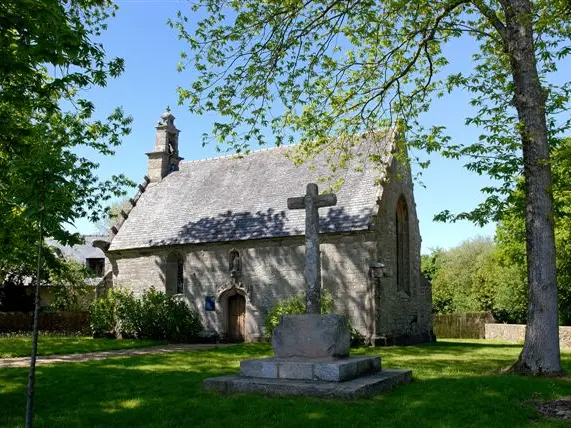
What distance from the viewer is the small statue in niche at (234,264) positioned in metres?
23.9

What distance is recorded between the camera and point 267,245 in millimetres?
23266

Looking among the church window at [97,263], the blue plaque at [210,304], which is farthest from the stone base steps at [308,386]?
the church window at [97,263]

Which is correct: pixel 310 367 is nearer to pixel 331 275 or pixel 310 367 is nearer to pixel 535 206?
pixel 535 206

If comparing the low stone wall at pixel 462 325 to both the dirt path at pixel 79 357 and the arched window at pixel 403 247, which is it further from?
the dirt path at pixel 79 357

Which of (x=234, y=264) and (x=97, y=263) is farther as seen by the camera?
(x=97, y=263)

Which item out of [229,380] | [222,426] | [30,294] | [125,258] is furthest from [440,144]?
[30,294]

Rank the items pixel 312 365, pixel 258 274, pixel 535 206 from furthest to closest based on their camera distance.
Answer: pixel 258 274, pixel 535 206, pixel 312 365

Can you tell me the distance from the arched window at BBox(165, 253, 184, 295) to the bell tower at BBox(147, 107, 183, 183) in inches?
234

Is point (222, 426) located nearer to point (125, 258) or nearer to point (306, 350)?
point (306, 350)

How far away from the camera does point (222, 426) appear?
7.36 m

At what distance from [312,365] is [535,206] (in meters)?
6.25

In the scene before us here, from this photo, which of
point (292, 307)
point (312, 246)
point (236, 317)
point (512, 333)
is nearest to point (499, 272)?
point (512, 333)

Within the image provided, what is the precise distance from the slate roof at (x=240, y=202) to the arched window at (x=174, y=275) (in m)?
0.98

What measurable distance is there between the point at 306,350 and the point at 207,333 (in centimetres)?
1524
